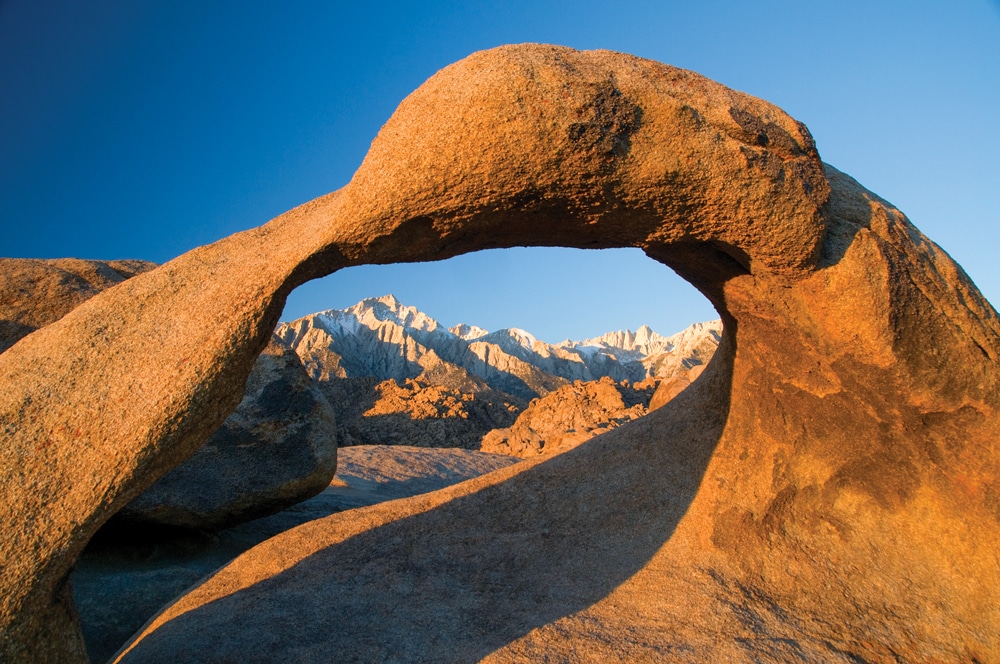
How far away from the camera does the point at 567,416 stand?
47.2 ft

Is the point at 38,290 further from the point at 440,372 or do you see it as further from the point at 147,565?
the point at 440,372

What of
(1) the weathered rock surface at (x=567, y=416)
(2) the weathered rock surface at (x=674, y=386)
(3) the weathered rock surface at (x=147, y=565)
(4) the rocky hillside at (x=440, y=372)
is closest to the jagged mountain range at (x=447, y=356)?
(4) the rocky hillside at (x=440, y=372)

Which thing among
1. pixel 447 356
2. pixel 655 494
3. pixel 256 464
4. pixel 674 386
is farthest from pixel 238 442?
pixel 447 356

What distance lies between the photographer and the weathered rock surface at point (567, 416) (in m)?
12.9

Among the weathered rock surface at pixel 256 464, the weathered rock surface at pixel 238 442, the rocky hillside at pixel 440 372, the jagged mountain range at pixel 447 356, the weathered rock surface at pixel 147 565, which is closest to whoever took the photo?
the weathered rock surface at pixel 147 565

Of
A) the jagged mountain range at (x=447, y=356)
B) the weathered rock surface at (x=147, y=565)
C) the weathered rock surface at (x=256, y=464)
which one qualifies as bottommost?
the weathered rock surface at (x=147, y=565)

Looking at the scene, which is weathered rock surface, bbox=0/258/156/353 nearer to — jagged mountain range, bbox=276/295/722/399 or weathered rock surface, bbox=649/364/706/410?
weathered rock surface, bbox=649/364/706/410

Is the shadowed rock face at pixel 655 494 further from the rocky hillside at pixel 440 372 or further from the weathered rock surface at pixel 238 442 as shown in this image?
the rocky hillside at pixel 440 372

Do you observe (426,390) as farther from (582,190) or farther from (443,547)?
(582,190)

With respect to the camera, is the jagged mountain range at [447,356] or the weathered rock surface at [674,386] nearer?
the weathered rock surface at [674,386]

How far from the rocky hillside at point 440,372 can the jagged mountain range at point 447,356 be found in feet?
0.21

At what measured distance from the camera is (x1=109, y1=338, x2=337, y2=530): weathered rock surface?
4672 mm

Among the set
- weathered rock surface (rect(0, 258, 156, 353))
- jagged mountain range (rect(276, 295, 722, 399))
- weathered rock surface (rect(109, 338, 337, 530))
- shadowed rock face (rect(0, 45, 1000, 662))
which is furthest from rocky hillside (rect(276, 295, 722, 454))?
weathered rock surface (rect(0, 258, 156, 353))

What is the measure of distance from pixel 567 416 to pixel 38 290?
38.4 ft
